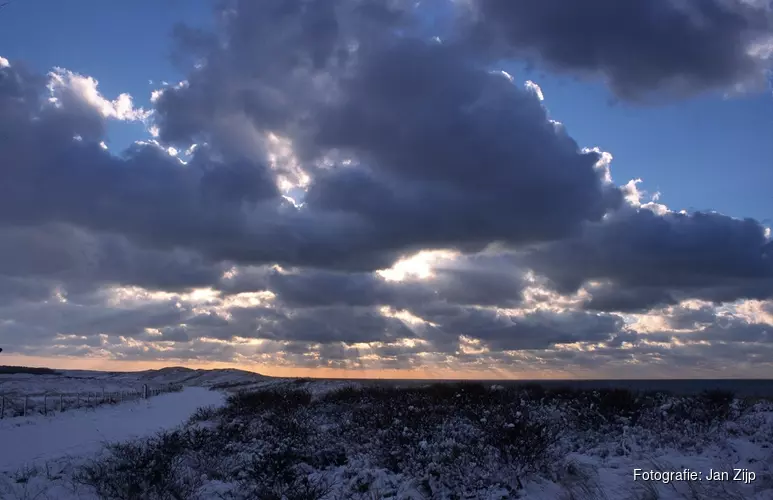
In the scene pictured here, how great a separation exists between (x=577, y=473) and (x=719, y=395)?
1595 cm

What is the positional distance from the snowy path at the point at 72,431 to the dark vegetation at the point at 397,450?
343cm

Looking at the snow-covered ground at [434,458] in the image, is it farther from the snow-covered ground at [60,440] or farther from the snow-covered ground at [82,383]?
the snow-covered ground at [82,383]

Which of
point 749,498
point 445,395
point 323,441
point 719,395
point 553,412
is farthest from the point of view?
point 445,395

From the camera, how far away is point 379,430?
18.0 meters

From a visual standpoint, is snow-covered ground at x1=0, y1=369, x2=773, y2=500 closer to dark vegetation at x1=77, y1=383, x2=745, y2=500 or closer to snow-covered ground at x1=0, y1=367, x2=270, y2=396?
dark vegetation at x1=77, y1=383, x2=745, y2=500

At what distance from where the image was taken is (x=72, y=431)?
83.3 feet

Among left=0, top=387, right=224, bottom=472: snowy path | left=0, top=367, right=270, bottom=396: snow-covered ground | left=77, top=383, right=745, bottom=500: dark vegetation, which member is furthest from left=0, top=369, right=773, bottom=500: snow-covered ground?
left=0, top=367, right=270, bottom=396: snow-covered ground

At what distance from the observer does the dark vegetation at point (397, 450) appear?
12680 mm

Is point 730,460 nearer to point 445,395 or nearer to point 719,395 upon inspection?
point 719,395

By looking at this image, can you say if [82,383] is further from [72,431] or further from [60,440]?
[60,440]

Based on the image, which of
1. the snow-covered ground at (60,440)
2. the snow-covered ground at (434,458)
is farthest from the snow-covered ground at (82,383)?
the snow-covered ground at (434,458)

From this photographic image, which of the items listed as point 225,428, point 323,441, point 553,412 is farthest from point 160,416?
point 553,412

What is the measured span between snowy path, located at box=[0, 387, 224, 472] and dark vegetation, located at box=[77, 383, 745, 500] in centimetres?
343

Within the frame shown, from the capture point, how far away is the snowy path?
62.7 ft
